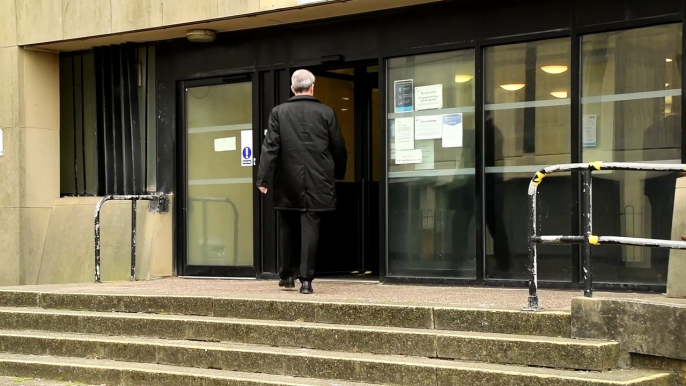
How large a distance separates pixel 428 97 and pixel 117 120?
456cm

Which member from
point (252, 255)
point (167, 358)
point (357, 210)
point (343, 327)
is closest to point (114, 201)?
point (252, 255)

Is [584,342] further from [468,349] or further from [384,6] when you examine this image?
[384,6]

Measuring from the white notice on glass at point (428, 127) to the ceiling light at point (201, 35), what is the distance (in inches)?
114

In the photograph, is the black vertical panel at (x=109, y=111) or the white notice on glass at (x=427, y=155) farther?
the black vertical panel at (x=109, y=111)

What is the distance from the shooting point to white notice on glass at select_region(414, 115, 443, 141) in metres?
10.4

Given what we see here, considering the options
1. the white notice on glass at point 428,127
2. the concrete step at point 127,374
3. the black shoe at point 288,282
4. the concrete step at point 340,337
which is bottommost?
the concrete step at point 127,374

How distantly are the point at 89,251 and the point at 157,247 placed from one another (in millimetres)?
1018

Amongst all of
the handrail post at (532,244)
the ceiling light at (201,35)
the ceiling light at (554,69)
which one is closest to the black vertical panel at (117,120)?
the ceiling light at (201,35)

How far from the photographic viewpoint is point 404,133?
34.9 feet

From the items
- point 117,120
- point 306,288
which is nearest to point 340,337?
point 306,288

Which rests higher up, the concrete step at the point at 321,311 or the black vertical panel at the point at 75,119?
the black vertical panel at the point at 75,119

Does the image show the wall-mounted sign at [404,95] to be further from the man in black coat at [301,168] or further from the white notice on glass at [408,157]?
the man in black coat at [301,168]

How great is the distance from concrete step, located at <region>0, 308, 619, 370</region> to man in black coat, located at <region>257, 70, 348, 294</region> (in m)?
1.08

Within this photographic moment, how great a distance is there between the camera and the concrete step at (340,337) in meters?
6.61
